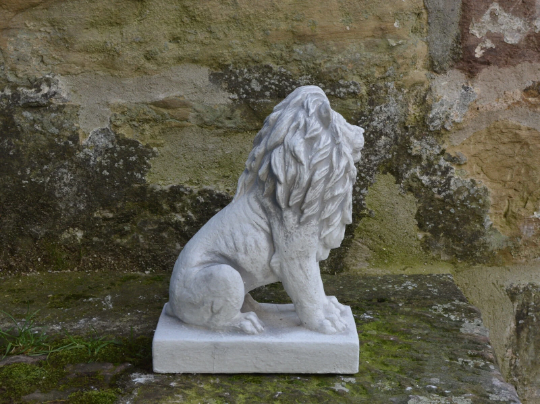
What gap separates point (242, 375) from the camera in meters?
1.72

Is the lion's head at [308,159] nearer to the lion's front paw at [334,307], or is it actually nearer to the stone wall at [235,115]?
the lion's front paw at [334,307]

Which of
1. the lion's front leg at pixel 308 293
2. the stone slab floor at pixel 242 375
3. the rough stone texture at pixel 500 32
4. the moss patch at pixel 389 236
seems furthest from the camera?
the moss patch at pixel 389 236

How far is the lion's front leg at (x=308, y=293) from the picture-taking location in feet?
5.68

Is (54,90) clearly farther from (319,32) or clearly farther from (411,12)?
(411,12)

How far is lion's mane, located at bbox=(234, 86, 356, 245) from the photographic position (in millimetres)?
1659

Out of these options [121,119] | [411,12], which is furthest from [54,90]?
[411,12]

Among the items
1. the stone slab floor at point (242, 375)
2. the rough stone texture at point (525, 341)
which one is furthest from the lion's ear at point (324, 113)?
the rough stone texture at point (525, 341)

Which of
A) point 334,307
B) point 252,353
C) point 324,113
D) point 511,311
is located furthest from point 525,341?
point 324,113

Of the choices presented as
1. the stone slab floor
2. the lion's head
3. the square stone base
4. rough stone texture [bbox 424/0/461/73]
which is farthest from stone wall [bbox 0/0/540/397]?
the square stone base

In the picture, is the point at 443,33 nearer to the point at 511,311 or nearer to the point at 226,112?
the point at 226,112

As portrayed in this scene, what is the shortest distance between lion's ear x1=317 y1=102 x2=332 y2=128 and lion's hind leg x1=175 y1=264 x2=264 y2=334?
435 millimetres

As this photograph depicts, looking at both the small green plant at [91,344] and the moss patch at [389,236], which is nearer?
the small green plant at [91,344]

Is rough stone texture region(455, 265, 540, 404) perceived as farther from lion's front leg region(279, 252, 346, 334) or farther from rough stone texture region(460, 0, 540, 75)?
lion's front leg region(279, 252, 346, 334)

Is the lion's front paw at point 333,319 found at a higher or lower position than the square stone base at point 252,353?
higher
